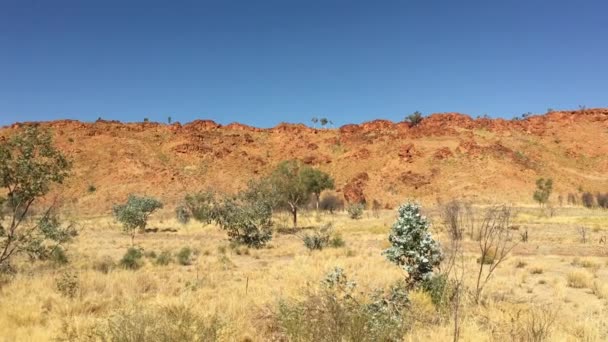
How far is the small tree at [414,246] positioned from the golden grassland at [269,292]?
653mm

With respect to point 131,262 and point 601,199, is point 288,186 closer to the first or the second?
point 131,262

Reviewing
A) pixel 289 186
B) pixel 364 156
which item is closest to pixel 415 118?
pixel 364 156

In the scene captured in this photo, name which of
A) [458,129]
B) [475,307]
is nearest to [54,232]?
[475,307]

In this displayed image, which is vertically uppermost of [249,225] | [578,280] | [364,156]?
[364,156]

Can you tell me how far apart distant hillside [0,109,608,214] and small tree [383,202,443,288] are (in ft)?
186

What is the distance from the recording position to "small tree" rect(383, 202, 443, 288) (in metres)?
9.06

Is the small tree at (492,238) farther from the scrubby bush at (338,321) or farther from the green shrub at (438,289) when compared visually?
the scrubby bush at (338,321)

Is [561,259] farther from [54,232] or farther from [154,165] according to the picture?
[154,165]

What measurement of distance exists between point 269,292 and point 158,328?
4.59m

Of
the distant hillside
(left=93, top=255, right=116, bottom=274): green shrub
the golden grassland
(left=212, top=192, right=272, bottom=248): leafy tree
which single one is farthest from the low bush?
the distant hillside

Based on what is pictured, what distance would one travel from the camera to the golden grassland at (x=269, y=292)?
7.06 m

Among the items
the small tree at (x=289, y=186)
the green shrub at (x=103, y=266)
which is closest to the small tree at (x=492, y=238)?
the green shrub at (x=103, y=266)

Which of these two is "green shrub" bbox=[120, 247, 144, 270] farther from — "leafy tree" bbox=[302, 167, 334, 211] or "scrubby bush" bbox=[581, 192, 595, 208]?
"scrubby bush" bbox=[581, 192, 595, 208]

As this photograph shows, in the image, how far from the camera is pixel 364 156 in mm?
76250
